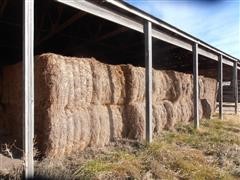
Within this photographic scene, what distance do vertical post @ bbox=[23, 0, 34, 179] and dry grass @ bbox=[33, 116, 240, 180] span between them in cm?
29

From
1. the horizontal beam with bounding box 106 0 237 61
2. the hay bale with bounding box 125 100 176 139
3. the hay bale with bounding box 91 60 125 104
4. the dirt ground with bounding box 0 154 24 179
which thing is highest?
the horizontal beam with bounding box 106 0 237 61

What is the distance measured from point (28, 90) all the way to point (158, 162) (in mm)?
2968

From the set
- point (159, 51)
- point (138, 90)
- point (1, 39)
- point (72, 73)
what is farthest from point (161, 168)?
point (159, 51)

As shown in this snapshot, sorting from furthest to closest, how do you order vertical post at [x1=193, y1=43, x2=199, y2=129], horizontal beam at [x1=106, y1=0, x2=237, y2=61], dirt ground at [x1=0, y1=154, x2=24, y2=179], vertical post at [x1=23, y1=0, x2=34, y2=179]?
vertical post at [x1=193, y1=43, x2=199, y2=129]
horizontal beam at [x1=106, y1=0, x2=237, y2=61]
vertical post at [x1=23, y1=0, x2=34, y2=179]
dirt ground at [x1=0, y1=154, x2=24, y2=179]

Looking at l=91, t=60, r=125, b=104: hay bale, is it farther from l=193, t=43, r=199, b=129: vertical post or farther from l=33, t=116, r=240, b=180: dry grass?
l=193, t=43, r=199, b=129: vertical post

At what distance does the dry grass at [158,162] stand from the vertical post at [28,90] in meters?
0.29

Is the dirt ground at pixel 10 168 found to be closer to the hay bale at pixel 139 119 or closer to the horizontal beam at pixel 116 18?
the horizontal beam at pixel 116 18

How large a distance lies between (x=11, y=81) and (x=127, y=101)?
284 cm

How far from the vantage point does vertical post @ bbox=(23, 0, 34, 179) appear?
501cm

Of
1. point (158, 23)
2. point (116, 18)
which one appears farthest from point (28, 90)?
point (158, 23)

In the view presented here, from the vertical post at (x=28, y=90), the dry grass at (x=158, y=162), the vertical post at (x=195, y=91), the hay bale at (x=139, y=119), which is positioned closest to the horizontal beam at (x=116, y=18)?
the vertical post at (x=195, y=91)

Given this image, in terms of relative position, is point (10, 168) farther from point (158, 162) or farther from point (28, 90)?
point (158, 162)

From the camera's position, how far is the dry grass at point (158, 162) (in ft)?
18.2

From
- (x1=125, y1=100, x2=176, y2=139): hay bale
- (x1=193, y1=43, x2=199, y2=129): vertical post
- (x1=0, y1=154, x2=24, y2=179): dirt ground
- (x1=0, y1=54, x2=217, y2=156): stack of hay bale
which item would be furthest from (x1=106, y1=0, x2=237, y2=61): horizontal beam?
(x1=0, y1=154, x2=24, y2=179): dirt ground
